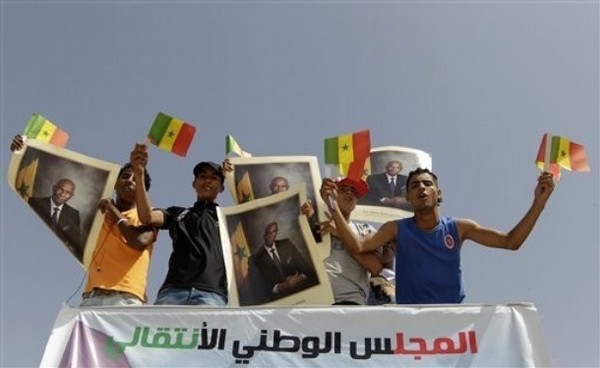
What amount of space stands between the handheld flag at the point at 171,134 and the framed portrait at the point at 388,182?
1.69 meters

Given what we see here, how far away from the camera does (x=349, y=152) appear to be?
5.51 m

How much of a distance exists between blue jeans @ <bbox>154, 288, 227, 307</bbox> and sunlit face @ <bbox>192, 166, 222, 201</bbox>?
0.91 m

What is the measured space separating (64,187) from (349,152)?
243 cm

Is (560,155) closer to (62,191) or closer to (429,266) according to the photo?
(429,266)

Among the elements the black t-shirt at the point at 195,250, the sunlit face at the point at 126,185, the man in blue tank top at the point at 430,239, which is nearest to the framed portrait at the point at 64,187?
the sunlit face at the point at 126,185

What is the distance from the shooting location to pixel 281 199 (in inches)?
200

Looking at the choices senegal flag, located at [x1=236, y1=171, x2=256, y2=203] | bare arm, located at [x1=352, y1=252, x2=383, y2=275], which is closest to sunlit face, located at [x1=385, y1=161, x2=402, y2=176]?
bare arm, located at [x1=352, y1=252, x2=383, y2=275]

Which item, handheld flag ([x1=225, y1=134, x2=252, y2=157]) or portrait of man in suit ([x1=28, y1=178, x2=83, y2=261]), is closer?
portrait of man in suit ([x1=28, y1=178, x2=83, y2=261])

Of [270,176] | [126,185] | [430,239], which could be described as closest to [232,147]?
[270,176]

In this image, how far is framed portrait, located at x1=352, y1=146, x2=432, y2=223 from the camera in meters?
6.02

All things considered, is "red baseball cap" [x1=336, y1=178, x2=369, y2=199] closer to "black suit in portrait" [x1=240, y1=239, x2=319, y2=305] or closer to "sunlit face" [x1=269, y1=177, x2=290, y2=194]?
"sunlit face" [x1=269, y1=177, x2=290, y2=194]

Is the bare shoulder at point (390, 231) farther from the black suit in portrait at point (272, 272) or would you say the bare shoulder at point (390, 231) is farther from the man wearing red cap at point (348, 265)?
the black suit in portrait at point (272, 272)

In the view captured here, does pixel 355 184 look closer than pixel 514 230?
No

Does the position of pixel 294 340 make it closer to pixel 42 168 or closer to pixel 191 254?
pixel 191 254
